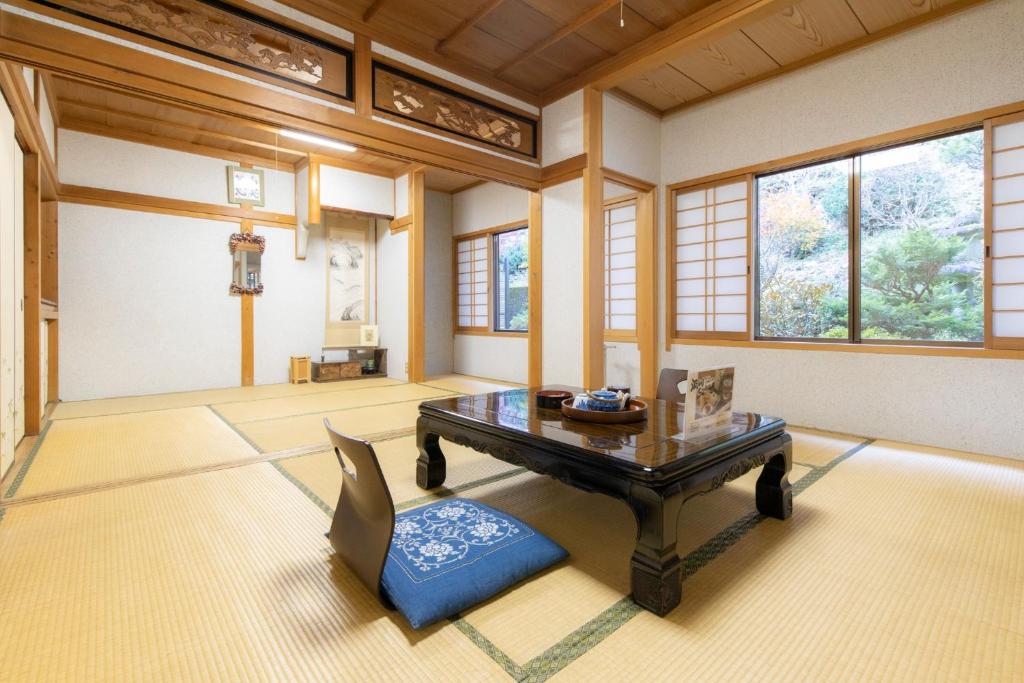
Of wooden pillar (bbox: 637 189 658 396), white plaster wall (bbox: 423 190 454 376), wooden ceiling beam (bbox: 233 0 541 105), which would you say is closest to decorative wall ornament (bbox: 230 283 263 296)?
white plaster wall (bbox: 423 190 454 376)

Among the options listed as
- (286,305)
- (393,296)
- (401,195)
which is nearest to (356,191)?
(401,195)

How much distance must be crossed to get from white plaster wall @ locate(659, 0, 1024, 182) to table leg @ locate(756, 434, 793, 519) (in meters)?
2.66

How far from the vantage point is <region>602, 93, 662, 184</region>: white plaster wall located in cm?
394

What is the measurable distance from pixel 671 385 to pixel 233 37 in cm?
310

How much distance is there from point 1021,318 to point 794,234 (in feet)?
4.65

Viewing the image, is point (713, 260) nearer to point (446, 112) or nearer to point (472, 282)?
point (446, 112)

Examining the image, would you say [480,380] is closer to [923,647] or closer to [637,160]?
[637,160]

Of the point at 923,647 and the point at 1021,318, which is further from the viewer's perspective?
the point at 1021,318

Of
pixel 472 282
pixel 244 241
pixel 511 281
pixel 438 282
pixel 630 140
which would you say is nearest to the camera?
pixel 630 140

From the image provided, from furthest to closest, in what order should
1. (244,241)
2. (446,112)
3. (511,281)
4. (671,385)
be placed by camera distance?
(511,281), (244,241), (446,112), (671,385)

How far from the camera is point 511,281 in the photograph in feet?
21.4

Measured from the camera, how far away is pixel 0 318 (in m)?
2.41

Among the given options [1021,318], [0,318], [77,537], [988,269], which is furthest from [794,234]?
[0,318]

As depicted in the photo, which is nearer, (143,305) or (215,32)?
(215,32)
